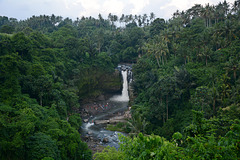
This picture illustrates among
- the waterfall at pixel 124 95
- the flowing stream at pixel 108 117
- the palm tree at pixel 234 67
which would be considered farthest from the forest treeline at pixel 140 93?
the waterfall at pixel 124 95

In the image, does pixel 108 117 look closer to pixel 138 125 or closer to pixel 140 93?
pixel 140 93

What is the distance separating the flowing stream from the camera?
30905 millimetres

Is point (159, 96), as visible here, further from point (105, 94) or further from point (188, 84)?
point (105, 94)

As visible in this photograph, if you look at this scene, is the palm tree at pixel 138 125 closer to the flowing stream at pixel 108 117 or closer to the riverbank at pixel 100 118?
the flowing stream at pixel 108 117

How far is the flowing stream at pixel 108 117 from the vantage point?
1217 inches

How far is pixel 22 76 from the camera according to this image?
26859 millimetres

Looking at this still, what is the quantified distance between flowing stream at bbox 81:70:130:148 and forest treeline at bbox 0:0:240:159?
3.09 m

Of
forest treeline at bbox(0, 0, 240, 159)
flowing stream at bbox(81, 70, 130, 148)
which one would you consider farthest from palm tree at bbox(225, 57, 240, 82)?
flowing stream at bbox(81, 70, 130, 148)

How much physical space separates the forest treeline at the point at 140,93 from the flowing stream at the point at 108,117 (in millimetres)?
3093

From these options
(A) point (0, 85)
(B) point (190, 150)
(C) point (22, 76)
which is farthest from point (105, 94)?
(B) point (190, 150)

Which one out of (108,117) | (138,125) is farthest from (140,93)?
(138,125)

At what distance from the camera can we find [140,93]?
42594mm

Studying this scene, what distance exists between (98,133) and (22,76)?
1575 centimetres

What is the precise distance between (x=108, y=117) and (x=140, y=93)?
9.19 metres
